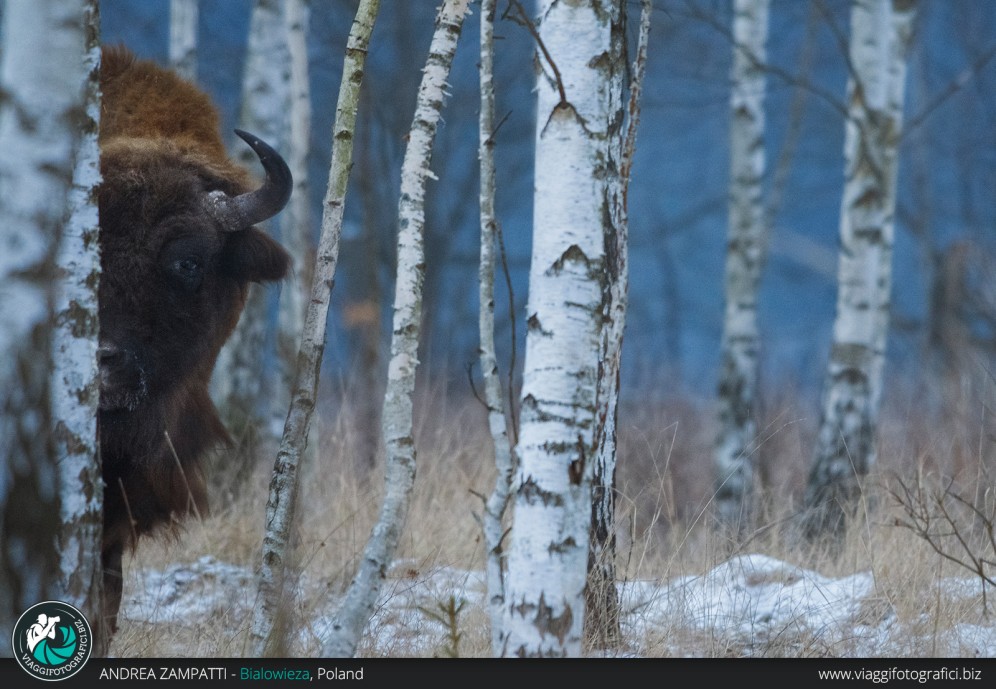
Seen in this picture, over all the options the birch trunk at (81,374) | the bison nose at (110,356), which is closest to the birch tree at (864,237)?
A: the bison nose at (110,356)

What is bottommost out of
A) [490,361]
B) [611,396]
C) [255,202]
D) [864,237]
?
[611,396]

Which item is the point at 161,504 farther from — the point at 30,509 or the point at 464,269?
the point at 464,269

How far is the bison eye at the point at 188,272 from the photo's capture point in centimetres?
388

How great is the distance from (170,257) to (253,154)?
2774 mm

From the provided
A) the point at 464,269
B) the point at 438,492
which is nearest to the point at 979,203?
the point at 464,269

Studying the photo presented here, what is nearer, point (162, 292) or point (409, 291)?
point (409, 291)

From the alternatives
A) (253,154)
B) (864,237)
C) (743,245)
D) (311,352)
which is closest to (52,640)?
(311,352)

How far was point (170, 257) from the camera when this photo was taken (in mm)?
3865

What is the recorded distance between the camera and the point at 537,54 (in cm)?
284

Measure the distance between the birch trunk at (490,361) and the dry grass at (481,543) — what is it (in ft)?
0.77

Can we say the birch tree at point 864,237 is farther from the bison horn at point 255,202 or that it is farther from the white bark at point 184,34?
the white bark at point 184,34

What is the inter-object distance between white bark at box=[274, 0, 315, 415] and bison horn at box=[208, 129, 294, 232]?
1.65 meters

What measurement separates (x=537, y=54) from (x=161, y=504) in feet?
7.91

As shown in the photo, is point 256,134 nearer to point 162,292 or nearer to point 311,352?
point 162,292
